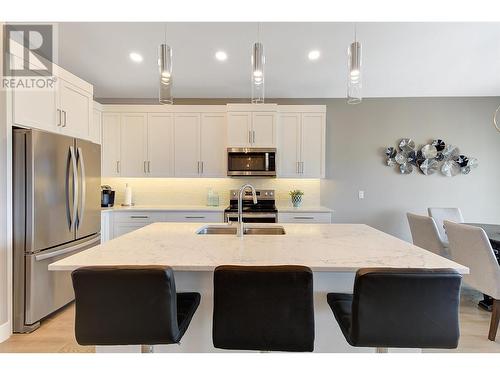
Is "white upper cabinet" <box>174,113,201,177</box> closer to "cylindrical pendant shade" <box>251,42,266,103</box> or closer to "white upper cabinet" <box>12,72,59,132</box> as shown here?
"white upper cabinet" <box>12,72,59,132</box>

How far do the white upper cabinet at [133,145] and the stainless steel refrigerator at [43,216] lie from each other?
1317 mm

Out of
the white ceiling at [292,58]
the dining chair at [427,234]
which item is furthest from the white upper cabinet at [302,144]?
the dining chair at [427,234]

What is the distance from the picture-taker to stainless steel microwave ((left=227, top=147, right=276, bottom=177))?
12.9ft

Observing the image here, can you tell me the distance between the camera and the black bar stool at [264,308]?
117cm

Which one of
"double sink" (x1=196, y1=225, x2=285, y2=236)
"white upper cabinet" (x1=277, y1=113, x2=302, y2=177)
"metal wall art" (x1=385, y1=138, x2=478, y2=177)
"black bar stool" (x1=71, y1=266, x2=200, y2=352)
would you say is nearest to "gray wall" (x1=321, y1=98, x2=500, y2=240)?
"metal wall art" (x1=385, y1=138, x2=478, y2=177)

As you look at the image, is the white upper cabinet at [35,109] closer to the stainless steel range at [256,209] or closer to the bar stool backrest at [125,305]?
the bar stool backrest at [125,305]

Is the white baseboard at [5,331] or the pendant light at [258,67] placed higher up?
the pendant light at [258,67]

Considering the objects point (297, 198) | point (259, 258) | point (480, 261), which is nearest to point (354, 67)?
point (259, 258)

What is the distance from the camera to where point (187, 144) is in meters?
4.09

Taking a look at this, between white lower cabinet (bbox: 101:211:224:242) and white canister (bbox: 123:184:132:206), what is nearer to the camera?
white lower cabinet (bbox: 101:211:224:242)

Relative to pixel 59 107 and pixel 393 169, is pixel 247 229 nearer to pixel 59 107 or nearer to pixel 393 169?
pixel 59 107

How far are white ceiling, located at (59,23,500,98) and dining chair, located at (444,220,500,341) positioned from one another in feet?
6.53

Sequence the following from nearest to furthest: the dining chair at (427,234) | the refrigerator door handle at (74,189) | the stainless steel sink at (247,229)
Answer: the stainless steel sink at (247,229)
the refrigerator door handle at (74,189)
the dining chair at (427,234)
